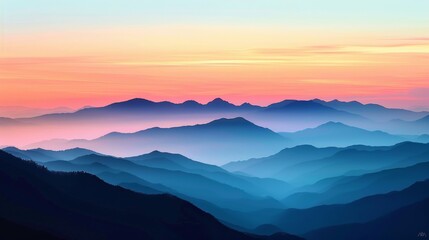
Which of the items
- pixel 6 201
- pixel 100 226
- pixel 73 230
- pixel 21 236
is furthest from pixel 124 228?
pixel 21 236

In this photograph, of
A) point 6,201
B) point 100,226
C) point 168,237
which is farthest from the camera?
point 168,237

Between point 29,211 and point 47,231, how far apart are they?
16481 mm

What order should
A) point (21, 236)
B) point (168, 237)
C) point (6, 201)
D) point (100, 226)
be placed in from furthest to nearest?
1. point (168, 237)
2. point (100, 226)
3. point (6, 201)
4. point (21, 236)

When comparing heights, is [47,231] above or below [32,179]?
below

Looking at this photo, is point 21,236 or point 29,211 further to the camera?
point 29,211

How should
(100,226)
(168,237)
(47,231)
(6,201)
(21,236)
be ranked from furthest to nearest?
(168,237), (100,226), (6,201), (47,231), (21,236)

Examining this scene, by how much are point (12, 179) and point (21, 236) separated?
43.7 meters

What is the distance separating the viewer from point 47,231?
157625 millimetres

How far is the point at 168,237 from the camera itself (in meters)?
198

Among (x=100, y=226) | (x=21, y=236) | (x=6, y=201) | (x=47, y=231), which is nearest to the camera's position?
(x=21, y=236)

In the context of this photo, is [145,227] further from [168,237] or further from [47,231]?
[47,231]

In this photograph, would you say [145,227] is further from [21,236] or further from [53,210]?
[21,236]

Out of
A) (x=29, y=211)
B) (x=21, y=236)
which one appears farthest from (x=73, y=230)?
(x=21, y=236)

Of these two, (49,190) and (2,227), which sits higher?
(49,190)
